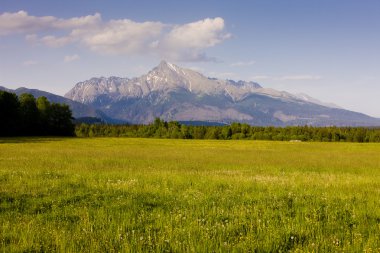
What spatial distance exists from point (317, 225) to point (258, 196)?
464 cm

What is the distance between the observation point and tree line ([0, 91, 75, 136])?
11150 centimetres

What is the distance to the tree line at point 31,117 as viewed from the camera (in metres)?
112

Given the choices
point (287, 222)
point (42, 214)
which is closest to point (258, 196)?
point (287, 222)

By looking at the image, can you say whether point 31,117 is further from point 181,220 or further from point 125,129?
point 181,220

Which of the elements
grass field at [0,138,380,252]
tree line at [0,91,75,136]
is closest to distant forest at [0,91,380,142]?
tree line at [0,91,75,136]

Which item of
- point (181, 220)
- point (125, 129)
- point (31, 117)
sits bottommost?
point (181, 220)

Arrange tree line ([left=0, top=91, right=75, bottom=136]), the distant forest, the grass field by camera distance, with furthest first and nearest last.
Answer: the distant forest
tree line ([left=0, top=91, right=75, bottom=136])
the grass field

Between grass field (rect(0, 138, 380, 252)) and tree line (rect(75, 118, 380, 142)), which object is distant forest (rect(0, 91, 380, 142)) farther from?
grass field (rect(0, 138, 380, 252))

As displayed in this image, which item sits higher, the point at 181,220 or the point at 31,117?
the point at 31,117

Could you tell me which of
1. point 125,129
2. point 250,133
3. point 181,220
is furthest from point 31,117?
point 181,220

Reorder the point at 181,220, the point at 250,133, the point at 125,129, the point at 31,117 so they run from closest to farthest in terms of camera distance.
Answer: the point at 181,220, the point at 31,117, the point at 250,133, the point at 125,129

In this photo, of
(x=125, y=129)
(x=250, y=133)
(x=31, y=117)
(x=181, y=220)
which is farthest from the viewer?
(x=125, y=129)

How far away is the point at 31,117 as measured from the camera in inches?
4719

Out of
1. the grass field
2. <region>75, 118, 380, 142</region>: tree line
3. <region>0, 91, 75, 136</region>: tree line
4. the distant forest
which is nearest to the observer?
the grass field
